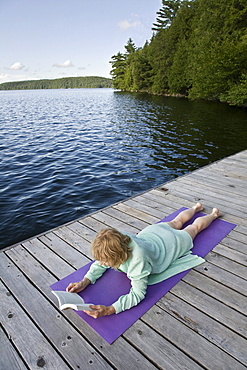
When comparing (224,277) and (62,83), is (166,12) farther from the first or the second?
(62,83)

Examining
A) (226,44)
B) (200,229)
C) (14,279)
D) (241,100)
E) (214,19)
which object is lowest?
(14,279)

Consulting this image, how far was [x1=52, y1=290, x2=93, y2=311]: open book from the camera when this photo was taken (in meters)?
1.89

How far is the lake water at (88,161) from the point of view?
5242mm

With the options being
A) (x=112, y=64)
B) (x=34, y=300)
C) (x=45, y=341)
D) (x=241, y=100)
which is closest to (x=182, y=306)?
(x=45, y=341)

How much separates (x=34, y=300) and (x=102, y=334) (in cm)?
74

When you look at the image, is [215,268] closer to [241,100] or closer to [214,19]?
[241,100]

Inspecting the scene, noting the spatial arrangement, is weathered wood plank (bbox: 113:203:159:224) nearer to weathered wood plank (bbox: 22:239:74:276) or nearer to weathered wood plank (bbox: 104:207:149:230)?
weathered wood plank (bbox: 104:207:149:230)

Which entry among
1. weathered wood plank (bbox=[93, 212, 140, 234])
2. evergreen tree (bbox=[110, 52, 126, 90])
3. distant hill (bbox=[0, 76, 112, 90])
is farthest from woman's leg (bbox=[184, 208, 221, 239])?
distant hill (bbox=[0, 76, 112, 90])

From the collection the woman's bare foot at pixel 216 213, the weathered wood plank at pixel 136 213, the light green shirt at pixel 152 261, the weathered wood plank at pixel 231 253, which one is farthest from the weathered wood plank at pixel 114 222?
the woman's bare foot at pixel 216 213

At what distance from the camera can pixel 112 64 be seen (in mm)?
60875

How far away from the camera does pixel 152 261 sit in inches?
91.5

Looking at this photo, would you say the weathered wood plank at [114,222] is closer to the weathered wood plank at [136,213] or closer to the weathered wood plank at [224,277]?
the weathered wood plank at [136,213]

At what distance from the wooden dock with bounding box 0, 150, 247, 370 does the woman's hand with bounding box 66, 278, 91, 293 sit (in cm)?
19

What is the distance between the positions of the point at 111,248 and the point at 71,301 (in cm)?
56
